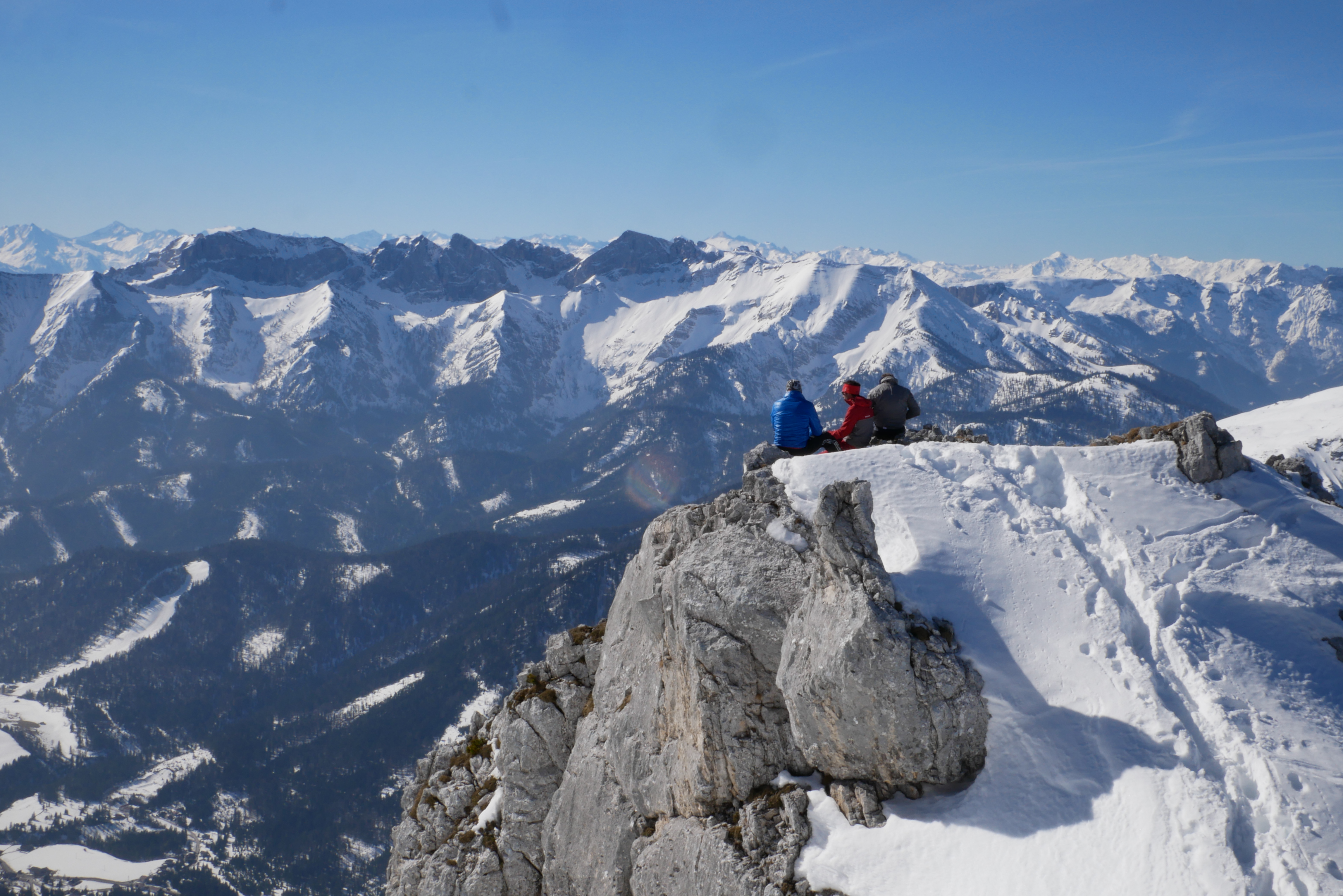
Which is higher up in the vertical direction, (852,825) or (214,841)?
(852,825)

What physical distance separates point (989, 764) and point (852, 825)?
3494 mm

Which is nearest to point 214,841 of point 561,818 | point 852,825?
point 561,818


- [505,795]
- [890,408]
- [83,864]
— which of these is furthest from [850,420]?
[83,864]

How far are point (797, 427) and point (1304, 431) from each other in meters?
122

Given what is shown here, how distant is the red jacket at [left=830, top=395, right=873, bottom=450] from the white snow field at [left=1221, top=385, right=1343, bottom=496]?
283ft

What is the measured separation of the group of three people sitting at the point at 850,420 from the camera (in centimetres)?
2598

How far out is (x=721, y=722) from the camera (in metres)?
20.6

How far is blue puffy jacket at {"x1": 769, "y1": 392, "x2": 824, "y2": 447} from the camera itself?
25953 millimetres

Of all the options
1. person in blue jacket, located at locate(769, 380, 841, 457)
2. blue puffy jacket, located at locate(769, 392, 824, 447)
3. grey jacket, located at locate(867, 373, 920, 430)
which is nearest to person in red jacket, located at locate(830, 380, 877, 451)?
grey jacket, located at locate(867, 373, 920, 430)

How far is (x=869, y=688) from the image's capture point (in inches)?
667

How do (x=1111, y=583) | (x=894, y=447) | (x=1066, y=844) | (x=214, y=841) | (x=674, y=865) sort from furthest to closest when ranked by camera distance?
1. (x=214, y=841)
2. (x=894, y=447)
3. (x=674, y=865)
4. (x=1111, y=583)
5. (x=1066, y=844)

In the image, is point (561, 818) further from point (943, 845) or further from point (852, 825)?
point (943, 845)

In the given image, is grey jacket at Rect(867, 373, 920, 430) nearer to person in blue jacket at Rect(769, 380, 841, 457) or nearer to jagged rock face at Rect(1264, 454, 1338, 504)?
person in blue jacket at Rect(769, 380, 841, 457)

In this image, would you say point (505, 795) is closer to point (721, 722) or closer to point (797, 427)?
point (721, 722)
